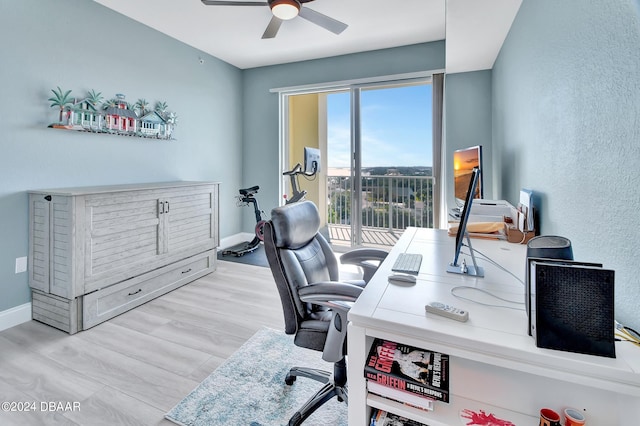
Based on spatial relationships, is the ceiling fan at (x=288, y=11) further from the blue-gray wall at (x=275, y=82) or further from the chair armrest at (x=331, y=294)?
the chair armrest at (x=331, y=294)

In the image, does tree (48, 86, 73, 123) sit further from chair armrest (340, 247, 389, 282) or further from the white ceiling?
chair armrest (340, 247, 389, 282)

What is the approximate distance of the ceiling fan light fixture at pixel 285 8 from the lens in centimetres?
228

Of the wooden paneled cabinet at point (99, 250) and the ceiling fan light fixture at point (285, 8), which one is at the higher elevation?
the ceiling fan light fixture at point (285, 8)

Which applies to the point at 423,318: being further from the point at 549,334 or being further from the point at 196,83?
the point at 196,83

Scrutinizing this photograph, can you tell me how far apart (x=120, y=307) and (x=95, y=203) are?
889 mm

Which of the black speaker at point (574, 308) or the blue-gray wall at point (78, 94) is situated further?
the blue-gray wall at point (78, 94)

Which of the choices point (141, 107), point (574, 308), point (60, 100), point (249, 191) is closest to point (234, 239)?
point (249, 191)

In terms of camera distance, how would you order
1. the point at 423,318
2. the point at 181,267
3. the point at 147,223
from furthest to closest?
1. the point at 181,267
2. the point at 147,223
3. the point at 423,318

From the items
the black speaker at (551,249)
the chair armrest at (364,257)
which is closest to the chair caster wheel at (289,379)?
the chair armrest at (364,257)

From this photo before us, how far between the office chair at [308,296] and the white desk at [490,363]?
0.26 m

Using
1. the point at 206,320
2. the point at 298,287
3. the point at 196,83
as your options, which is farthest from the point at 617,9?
the point at 196,83

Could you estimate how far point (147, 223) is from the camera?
277 centimetres

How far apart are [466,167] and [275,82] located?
3198 millimetres

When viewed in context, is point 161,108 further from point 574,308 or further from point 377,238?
point 574,308
